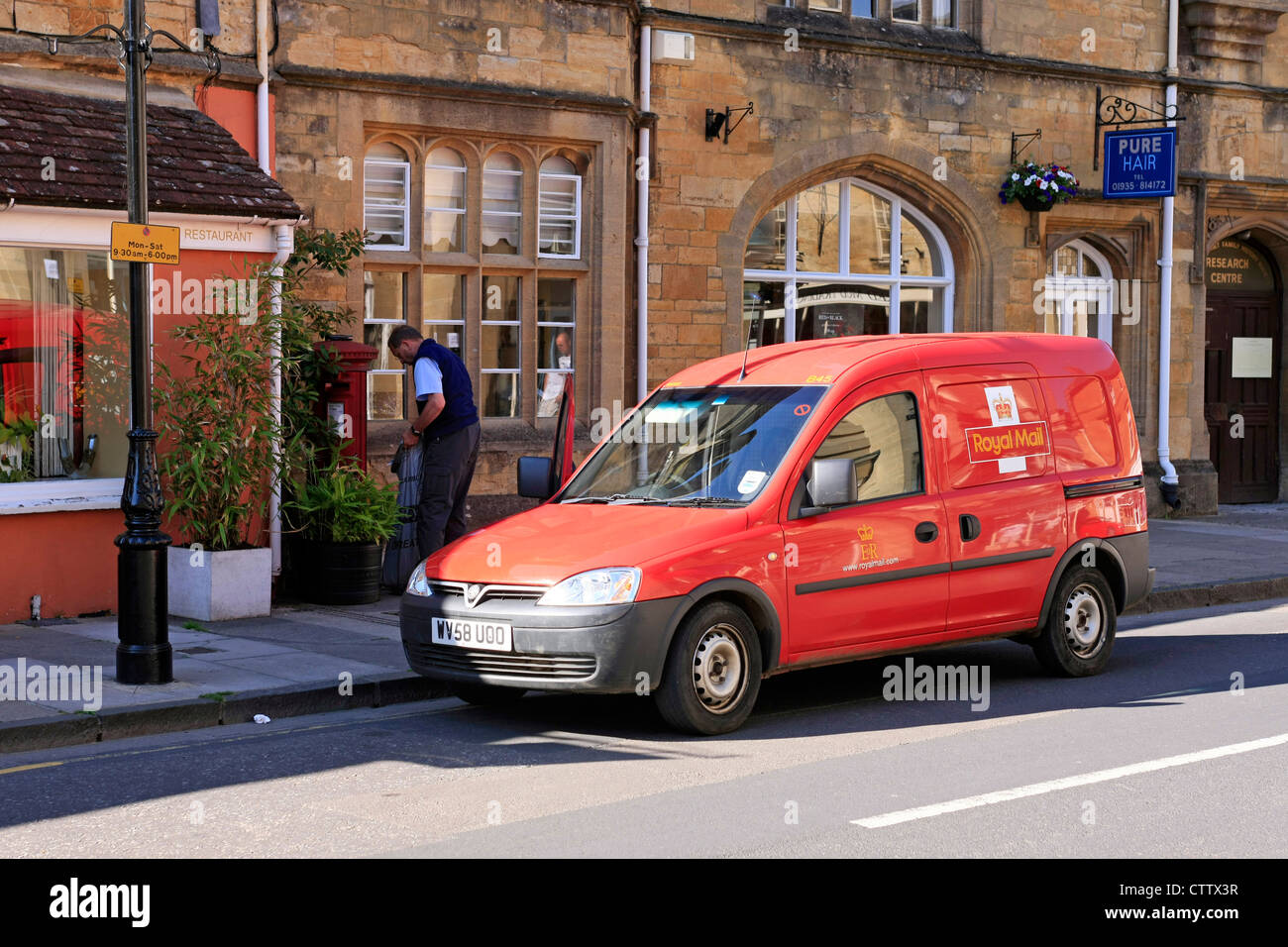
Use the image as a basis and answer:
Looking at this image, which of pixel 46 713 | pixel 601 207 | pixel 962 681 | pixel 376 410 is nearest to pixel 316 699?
pixel 46 713

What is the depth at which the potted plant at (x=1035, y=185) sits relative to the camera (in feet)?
59.2

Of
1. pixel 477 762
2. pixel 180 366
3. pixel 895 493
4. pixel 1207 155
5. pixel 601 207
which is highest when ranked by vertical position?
pixel 1207 155

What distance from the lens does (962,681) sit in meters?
9.75

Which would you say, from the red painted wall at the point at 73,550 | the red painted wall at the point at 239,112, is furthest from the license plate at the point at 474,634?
the red painted wall at the point at 239,112

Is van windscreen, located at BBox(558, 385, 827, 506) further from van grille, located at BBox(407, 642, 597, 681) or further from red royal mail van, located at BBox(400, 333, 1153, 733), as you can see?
van grille, located at BBox(407, 642, 597, 681)

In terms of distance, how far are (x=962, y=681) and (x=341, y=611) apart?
15.6 ft

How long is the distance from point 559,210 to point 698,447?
6.81 meters

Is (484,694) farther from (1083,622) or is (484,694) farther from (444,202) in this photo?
(444,202)

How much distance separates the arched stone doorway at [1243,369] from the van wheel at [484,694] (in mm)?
14317

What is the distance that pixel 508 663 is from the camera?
7879 mm

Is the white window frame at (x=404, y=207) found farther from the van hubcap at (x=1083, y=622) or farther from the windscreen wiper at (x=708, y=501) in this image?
the van hubcap at (x=1083, y=622)
